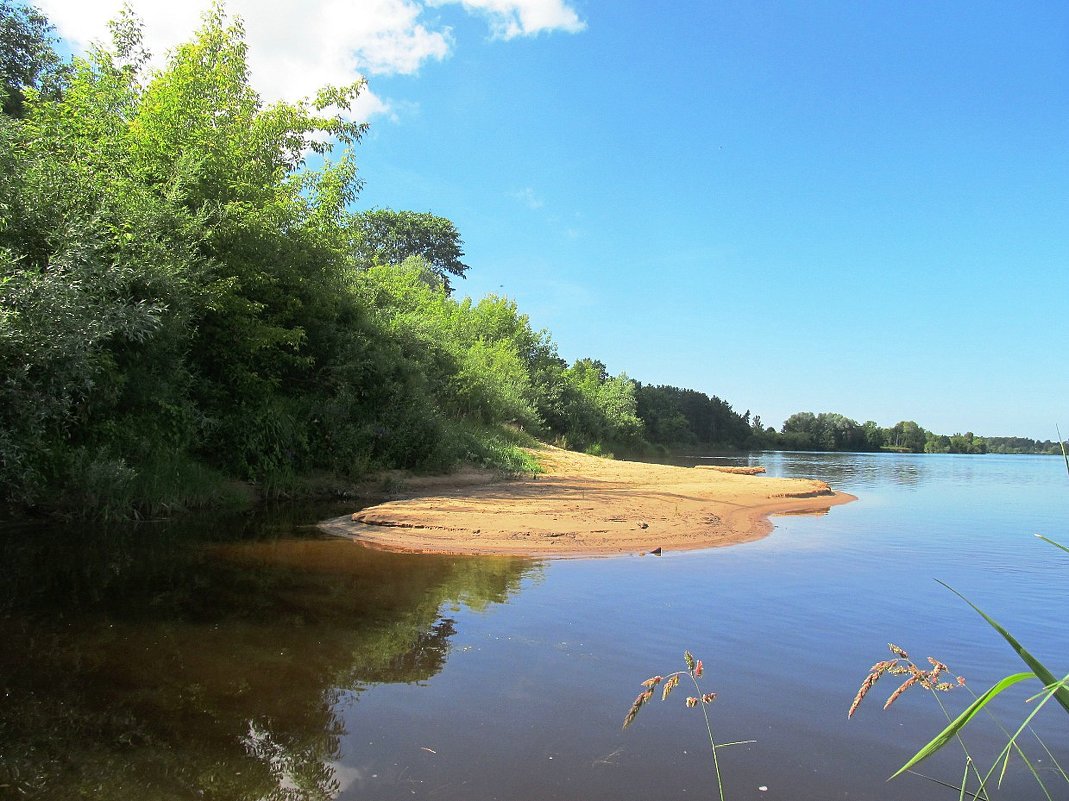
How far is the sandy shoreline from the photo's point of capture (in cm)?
933

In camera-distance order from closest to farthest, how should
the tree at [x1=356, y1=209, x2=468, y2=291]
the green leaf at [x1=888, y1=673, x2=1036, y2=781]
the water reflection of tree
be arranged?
the green leaf at [x1=888, y1=673, x2=1036, y2=781]
the water reflection of tree
the tree at [x1=356, y1=209, x2=468, y2=291]

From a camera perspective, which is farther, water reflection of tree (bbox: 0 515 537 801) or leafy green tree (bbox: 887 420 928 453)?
leafy green tree (bbox: 887 420 928 453)

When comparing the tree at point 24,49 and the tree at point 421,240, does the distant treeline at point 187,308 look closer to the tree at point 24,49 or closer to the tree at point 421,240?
the tree at point 24,49

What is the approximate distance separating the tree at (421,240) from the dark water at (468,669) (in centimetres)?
5512

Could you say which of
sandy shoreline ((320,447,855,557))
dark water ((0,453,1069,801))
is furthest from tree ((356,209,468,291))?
dark water ((0,453,1069,801))

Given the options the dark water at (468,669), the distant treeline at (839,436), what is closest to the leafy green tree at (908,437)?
the distant treeline at (839,436)

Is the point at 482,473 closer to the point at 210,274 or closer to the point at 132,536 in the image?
the point at 210,274

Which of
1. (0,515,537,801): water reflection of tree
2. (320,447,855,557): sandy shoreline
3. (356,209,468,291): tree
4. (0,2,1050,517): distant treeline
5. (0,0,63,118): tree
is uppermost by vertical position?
(356,209,468,291): tree

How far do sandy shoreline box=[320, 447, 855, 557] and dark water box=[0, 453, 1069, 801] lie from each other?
42.4 inches

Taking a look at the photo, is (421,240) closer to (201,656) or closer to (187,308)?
(187,308)

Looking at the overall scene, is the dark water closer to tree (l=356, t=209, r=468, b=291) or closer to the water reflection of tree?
the water reflection of tree

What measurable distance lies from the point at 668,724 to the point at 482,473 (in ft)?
48.6

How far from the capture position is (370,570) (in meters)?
7.35

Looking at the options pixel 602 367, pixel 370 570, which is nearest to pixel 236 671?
pixel 370 570
